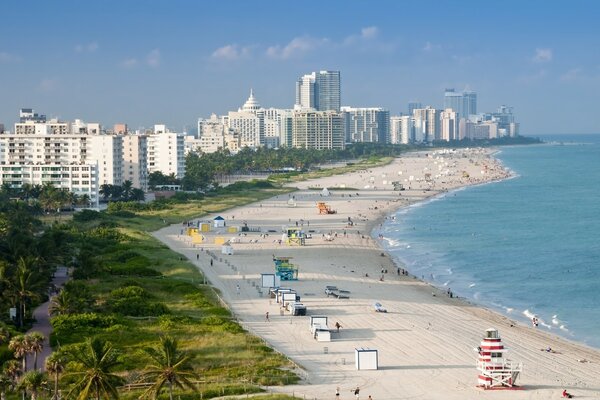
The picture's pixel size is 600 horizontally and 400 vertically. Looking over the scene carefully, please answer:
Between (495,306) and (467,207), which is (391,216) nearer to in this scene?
(467,207)

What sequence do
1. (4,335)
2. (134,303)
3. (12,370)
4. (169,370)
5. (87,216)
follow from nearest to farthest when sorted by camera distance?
(169,370) → (12,370) → (4,335) → (134,303) → (87,216)

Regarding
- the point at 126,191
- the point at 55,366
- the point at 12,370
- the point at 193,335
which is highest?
the point at 126,191

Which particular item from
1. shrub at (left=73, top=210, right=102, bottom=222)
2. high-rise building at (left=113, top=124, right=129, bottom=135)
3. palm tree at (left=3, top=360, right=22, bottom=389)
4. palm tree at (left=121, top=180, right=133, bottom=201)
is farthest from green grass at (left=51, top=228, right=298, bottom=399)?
high-rise building at (left=113, top=124, right=129, bottom=135)

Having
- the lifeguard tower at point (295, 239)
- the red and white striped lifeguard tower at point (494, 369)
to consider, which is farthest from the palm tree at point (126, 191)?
the red and white striped lifeguard tower at point (494, 369)

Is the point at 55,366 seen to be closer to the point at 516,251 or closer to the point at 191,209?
the point at 516,251

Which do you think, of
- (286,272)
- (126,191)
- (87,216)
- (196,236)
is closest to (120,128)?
(126,191)


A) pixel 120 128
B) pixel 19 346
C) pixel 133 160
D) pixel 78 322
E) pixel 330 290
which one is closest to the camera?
pixel 19 346
